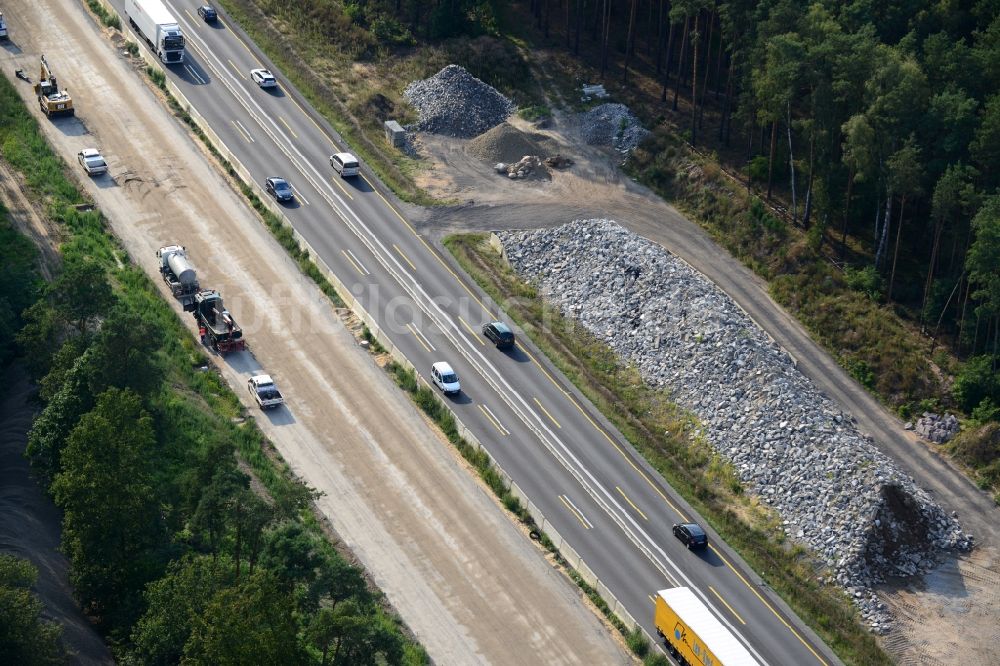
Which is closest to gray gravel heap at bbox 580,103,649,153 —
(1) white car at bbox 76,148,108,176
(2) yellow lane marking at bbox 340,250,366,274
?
(2) yellow lane marking at bbox 340,250,366,274

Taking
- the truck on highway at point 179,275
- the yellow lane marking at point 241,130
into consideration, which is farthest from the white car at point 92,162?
the truck on highway at point 179,275

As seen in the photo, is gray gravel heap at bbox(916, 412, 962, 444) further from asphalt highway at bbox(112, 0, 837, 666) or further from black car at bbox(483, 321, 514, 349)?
black car at bbox(483, 321, 514, 349)

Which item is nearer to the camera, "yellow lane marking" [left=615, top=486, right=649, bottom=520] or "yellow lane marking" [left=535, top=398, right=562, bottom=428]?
"yellow lane marking" [left=615, top=486, right=649, bottom=520]

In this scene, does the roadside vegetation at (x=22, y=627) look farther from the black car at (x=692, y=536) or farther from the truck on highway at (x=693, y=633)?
the black car at (x=692, y=536)

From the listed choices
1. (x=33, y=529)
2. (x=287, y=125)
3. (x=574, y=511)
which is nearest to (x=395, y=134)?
(x=287, y=125)

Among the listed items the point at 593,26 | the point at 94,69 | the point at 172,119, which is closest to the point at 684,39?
the point at 593,26

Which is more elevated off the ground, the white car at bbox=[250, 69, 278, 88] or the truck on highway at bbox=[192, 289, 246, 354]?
the white car at bbox=[250, 69, 278, 88]

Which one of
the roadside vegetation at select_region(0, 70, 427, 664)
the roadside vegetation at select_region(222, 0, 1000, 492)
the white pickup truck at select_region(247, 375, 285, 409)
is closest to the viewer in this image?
the roadside vegetation at select_region(0, 70, 427, 664)
